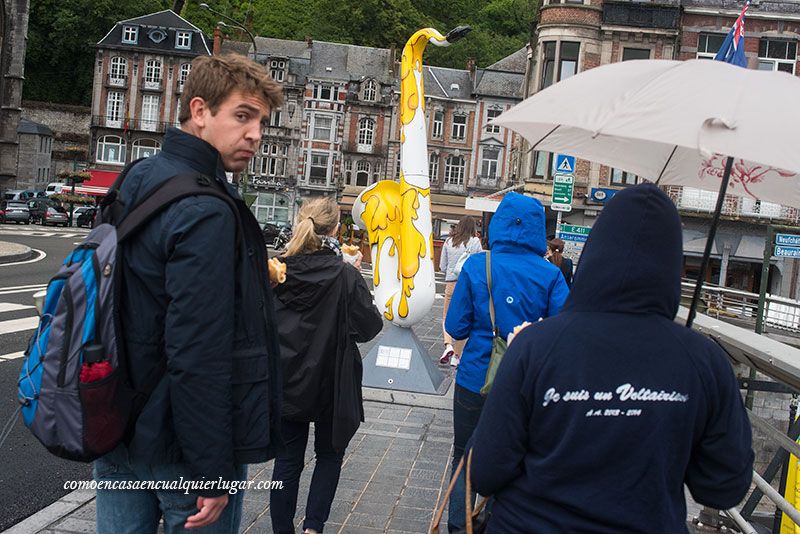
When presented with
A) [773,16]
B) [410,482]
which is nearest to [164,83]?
[773,16]

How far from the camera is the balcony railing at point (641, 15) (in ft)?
112

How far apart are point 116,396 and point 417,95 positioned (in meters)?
8.53

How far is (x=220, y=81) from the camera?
2.95 metres

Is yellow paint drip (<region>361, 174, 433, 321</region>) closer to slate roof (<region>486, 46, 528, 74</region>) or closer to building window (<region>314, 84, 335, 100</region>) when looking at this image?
slate roof (<region>486, 46, 528, 74</region>)

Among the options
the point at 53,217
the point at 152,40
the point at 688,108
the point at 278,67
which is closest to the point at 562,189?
the point at 688,108

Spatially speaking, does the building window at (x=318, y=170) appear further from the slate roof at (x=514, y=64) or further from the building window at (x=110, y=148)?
the building window at (x=110, y=148)

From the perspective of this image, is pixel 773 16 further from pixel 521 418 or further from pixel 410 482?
pixel 521 418

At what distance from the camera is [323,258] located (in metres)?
4.86

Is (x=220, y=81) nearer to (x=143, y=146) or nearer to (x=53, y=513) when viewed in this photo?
(x=53, y=513)

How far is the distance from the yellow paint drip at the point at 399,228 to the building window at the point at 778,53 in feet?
92.4

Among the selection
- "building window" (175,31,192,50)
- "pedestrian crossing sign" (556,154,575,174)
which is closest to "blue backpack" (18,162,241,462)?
"pedestrian crossing sign" (556,154,575,174)

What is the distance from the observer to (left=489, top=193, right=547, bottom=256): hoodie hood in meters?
4.97

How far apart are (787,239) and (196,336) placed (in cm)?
969

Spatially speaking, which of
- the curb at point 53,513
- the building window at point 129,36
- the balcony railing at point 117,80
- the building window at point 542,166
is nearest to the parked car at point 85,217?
the balcony railing at point 117,80
